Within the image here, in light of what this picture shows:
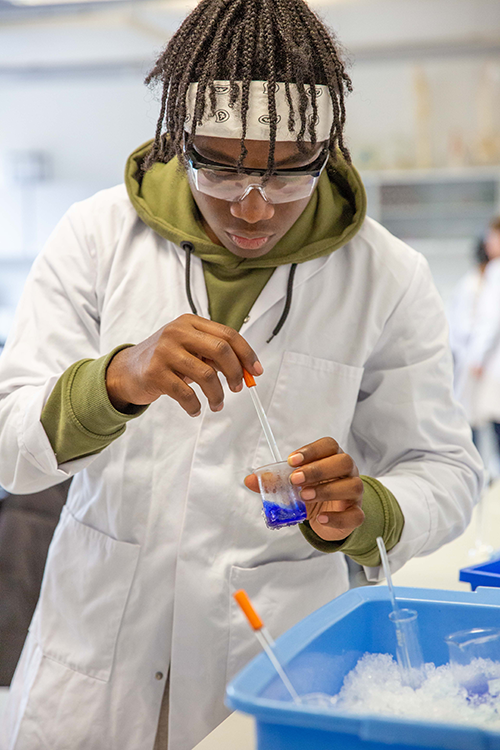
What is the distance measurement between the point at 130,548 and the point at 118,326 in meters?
0.35

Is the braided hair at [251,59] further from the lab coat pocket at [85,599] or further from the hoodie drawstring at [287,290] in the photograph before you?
the lab coat pocket at [85,599]

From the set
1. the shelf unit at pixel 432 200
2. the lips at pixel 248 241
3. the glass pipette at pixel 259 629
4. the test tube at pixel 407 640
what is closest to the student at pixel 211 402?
the lips at pixel 248 241

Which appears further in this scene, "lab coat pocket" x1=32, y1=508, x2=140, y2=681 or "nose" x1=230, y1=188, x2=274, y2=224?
"lab coat pocket" x1=32, y1=508, x2=140, y2=681

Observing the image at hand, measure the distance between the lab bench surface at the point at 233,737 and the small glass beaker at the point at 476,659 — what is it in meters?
0.27

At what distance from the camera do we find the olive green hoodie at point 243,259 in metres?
1.05

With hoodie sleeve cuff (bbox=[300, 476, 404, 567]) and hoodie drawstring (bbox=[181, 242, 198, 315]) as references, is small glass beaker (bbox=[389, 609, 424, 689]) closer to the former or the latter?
hoodie sleeve cuff (bbox=[300, 476, 404, 567])

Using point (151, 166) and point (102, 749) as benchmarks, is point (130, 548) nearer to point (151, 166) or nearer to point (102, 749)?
point (102, 749)

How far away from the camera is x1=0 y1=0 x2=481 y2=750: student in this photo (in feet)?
3.42

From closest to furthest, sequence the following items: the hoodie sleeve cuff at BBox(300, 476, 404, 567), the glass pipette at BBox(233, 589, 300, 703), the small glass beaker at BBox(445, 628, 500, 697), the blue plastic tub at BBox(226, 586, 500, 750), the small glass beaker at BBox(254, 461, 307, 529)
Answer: the blue plastic tub at BBox(226, 586, 500, 750) → the glass pipette at BBox(233, 589, 300, 703) → the small glass beaker at BBox(445, 628, 500, 697) → the small glass beaker at BBox(254, 461, 307, 529) → the hoodie sleeve cuff at BBox(300, 476, 404, 567)

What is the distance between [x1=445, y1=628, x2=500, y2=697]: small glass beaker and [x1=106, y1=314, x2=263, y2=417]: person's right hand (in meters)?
0.42

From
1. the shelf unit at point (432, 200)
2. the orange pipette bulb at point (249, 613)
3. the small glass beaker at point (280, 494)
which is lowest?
the orange pipette bulb at point (249, 613)

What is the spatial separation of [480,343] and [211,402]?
3.65 m

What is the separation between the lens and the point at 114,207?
1.27m

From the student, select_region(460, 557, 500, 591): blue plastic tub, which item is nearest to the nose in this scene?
the student
